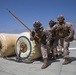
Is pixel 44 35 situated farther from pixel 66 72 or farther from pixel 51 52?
pixel 66 72

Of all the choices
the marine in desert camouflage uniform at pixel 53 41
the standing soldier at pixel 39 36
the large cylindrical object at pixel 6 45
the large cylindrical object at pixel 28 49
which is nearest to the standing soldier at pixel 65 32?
the marine in desert camouflage uniform at pixel 53 41

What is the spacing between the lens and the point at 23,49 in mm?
6547

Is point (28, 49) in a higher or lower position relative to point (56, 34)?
lower

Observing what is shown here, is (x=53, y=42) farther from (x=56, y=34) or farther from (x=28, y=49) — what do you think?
(x=28, y=49)

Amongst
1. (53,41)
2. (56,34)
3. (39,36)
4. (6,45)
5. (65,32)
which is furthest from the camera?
(6,45)

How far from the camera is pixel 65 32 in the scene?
6109 millimetres

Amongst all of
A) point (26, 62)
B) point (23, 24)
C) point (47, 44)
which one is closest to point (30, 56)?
point (26, 62)

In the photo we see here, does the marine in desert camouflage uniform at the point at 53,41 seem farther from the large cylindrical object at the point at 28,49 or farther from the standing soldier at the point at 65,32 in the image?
the large cylindrical object at the point at 28,49

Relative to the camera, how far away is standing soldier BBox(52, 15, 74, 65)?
5758mm

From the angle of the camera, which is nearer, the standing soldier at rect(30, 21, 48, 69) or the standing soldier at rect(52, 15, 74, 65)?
the standing soldier at rect(52, 15, 74, 65)

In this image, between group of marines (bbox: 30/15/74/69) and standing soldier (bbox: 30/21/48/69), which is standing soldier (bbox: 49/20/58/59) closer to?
group of marines (bbox: 30/15/74/69)

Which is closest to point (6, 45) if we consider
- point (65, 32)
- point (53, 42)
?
point (53, 42)

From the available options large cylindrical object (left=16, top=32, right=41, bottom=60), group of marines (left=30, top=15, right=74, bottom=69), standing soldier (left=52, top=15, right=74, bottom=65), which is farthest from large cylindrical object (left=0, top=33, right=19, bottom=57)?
standing soldier (left=52, top=15, right=74, bottom=65)

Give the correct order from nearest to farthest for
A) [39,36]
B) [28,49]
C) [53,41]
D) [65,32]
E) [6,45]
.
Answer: [39,36]
[65,32]
[28,49]
[53,41]
[6,45]
